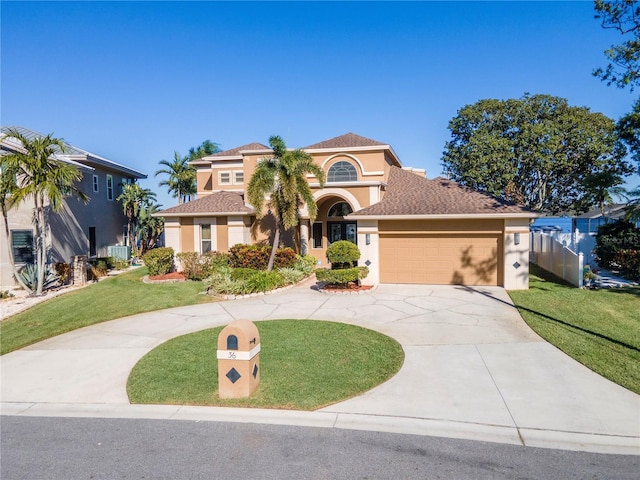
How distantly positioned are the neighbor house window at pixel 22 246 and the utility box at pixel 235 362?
16945 millimetres

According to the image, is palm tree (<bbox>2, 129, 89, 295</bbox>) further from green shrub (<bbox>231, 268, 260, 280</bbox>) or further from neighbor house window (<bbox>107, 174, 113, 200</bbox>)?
neighbor house window (<bbox>107, 174, 113, 200</bbox>)

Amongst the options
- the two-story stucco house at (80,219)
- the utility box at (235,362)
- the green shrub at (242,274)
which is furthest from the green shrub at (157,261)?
the utility box at (235,362)

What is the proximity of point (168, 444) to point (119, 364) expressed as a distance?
13.0ft

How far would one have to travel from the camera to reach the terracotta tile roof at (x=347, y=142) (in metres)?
20.6

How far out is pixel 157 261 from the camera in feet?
65.5

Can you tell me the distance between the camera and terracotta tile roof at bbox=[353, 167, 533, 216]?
53.8ft

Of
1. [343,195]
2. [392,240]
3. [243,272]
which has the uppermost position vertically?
[343,195]

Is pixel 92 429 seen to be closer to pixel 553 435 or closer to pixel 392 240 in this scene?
pixel 553 435

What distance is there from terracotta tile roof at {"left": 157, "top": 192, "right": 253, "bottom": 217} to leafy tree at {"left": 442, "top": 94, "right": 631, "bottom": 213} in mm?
18599

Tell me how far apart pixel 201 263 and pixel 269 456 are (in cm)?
1563

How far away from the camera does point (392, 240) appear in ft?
57.6

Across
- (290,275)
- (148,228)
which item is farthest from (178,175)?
(290,275)

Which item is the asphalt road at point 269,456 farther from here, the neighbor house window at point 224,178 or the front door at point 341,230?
the neighbor house window at point 224,178

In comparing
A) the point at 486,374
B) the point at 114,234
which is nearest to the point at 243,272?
the point at 486,374
